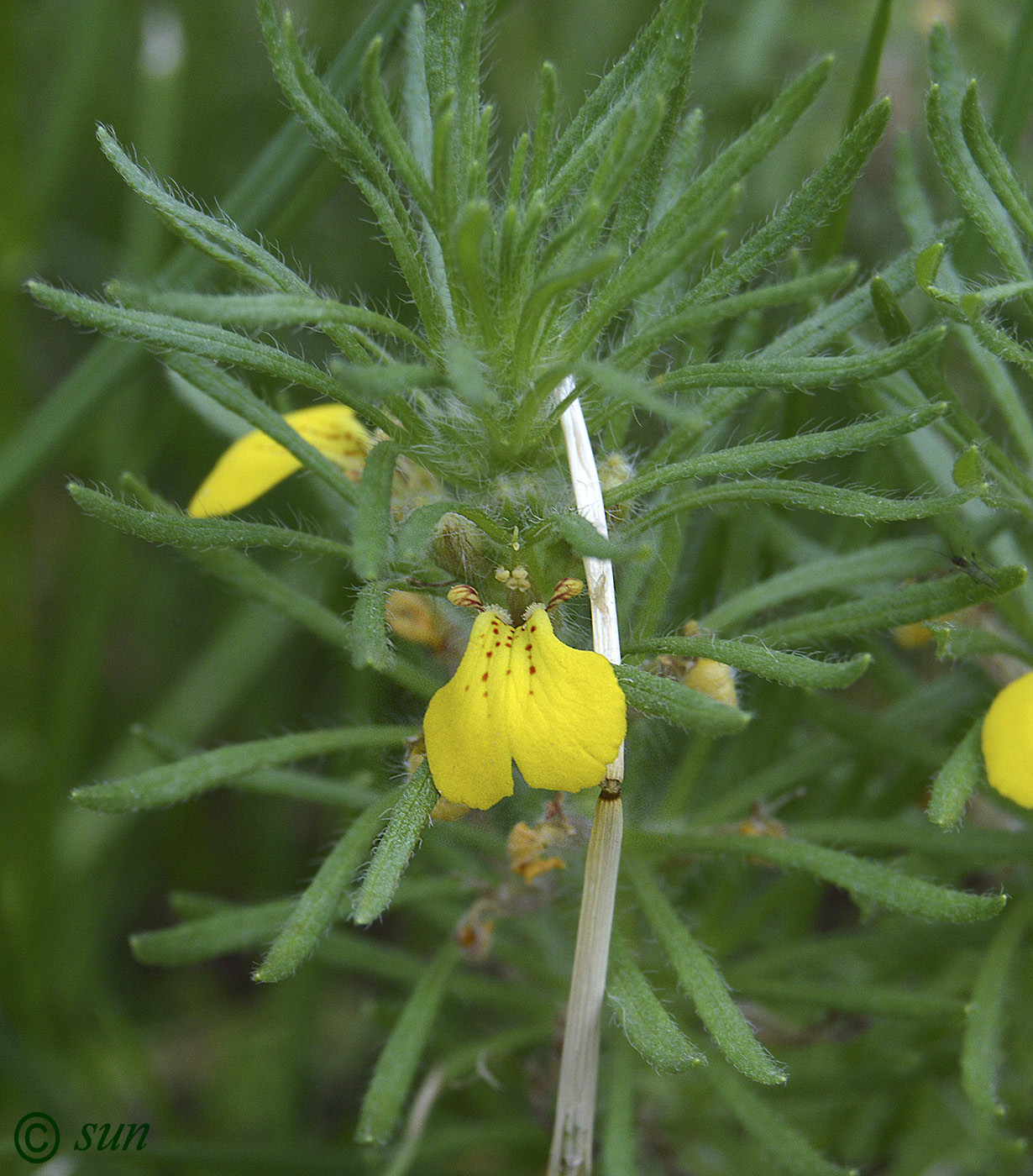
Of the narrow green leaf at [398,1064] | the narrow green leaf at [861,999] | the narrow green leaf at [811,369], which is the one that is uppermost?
the narrow green leaf at [811,369]

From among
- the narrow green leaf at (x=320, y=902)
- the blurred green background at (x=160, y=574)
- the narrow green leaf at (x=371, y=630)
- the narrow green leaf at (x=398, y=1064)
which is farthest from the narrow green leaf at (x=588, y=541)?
the blurred green background at (x=160, y=574)

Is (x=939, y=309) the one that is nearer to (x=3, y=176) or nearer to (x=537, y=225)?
(x=537, y=225)

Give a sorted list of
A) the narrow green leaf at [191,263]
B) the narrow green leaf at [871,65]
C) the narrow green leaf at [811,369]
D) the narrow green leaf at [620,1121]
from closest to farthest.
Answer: the narrow green leaf at [811,369], the narrow green leaf at [620,1121], the narrow green leaf at [871,65], the narrow green leaf at [191,263]

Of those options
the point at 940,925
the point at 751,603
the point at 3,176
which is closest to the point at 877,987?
the point at 940,925

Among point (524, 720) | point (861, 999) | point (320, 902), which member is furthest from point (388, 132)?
point (861, 999)

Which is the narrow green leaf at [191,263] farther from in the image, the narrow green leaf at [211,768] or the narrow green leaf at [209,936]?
the narrow green leaf at [209,936]

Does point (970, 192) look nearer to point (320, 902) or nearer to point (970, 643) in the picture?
point (970, 643)

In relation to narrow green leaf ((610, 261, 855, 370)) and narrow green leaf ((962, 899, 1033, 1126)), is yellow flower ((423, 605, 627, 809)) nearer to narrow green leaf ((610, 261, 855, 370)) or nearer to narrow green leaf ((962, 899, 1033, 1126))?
narrow green leaf ((610, 261, 855, 370))
